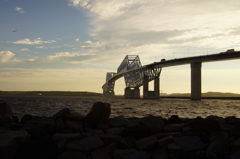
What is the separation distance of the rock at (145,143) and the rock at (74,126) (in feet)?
6.97

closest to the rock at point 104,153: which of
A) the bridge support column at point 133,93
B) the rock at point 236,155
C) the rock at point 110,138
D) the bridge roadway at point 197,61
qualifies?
the rock at point 110,138

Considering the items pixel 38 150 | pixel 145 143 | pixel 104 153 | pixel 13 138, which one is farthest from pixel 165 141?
pixel 13 138

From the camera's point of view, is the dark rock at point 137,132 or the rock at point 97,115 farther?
the rock at point 97,115

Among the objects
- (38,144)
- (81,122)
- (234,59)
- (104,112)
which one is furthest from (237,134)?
(234,59)

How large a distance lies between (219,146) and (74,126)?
4.48 m

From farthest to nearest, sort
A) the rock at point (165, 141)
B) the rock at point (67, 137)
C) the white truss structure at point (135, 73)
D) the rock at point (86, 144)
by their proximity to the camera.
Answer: the white truss structure at point (135, 73) → the rock at point (67, 137) → the rock at point (165, 141) → the rock at point (86, 144)

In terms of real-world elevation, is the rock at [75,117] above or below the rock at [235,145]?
above

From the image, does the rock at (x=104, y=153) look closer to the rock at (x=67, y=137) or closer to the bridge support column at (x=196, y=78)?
the rock at (x=67, y=137)

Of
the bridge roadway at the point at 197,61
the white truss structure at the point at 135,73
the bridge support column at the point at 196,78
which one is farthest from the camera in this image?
the white truss structure at the point at 135,73

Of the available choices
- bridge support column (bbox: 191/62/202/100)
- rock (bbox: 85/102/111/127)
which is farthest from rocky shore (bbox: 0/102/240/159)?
bridge support column (bbox: 191/62/202/100)

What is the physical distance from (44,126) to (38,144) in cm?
178

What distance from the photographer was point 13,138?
702 centimetres

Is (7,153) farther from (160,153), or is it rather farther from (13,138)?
(160,153)

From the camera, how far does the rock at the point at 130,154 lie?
21.7 ft
